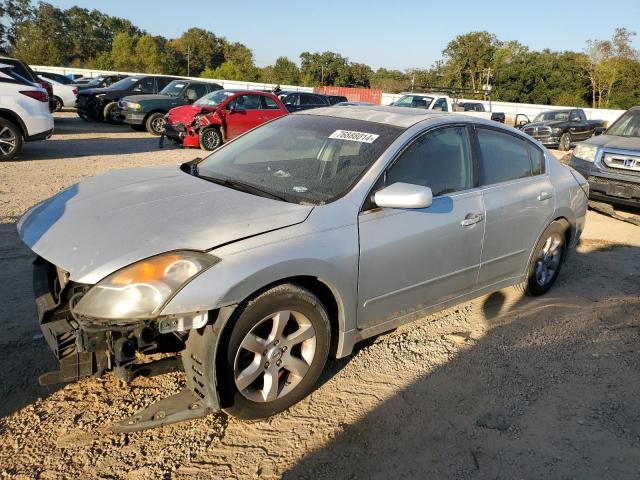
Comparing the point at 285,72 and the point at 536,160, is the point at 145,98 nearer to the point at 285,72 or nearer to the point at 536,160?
the point at 536,160

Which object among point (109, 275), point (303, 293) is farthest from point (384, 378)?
point (109, 275)

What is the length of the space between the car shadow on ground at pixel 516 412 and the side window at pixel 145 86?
15.8 m

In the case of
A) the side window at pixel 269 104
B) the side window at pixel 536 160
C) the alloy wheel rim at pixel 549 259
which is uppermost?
the side window at pixel 269 104

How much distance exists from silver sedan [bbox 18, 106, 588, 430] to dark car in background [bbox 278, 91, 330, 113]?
1319 centimetres

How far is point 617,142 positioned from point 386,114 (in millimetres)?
6614

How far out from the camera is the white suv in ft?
31.6

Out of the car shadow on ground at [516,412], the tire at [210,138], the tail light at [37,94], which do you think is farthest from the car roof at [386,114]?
the tire at [210,138]

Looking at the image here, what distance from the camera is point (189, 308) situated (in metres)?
2.46

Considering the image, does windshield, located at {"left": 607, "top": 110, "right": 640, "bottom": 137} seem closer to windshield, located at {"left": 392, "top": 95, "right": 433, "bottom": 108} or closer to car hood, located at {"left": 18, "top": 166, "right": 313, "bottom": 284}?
windshield, located at {"left": 392, "top": 95, "right": 433, "bottom": 108}

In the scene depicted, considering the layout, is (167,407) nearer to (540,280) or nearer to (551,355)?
(551,355)

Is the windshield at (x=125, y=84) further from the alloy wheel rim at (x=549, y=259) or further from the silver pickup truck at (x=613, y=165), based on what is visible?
the alloy wheel rim at (x=549, y=259)

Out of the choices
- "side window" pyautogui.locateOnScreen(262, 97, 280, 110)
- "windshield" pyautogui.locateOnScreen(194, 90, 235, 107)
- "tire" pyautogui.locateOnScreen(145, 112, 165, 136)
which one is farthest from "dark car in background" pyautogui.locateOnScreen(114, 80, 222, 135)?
"side window" pyautogui.locateOnScreen(262, 97, 280, 110)

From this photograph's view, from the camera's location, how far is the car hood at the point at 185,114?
42.8 feet

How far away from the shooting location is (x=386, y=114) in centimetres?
392
